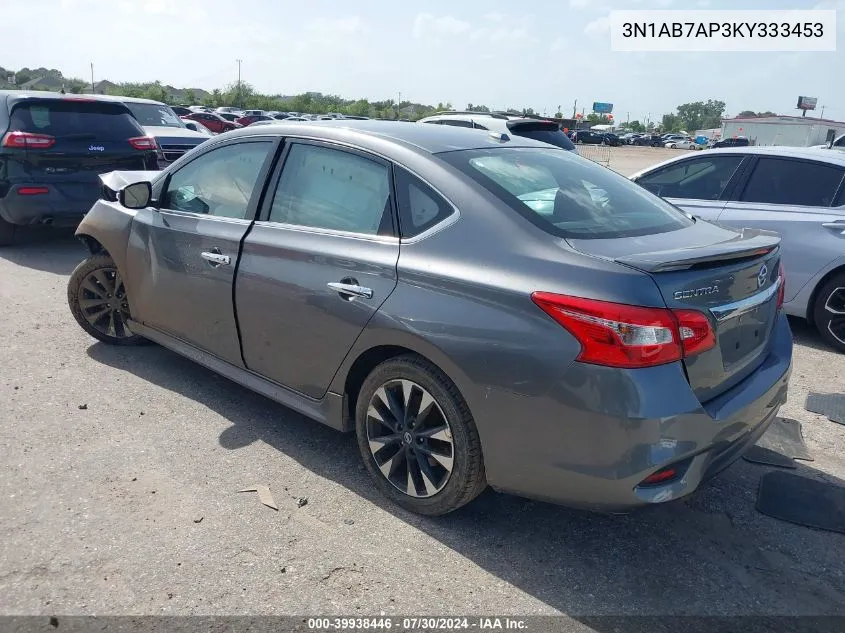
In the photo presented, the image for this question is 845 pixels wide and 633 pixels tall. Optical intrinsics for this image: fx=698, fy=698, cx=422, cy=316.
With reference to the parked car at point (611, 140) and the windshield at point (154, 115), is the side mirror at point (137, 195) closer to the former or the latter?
the windshield at point (154, 115)

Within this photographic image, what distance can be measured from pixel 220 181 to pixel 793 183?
186 inches

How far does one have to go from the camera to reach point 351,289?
3139 mm

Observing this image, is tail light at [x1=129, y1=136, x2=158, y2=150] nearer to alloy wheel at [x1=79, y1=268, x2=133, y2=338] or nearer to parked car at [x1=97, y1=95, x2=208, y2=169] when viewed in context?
parked car at [x1=97, y1=95, x2=208, y2=169]

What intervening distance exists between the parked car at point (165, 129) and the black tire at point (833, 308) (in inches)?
318

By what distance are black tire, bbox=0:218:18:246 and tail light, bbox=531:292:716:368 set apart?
7945mm

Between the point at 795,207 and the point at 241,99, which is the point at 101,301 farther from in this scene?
the point at 241,99

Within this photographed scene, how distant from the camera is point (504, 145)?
11.9 ft

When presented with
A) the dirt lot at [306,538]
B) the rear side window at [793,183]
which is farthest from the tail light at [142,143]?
the rear side window at [793,183]

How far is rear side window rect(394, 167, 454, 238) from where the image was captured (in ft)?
9.95

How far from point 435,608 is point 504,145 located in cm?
226

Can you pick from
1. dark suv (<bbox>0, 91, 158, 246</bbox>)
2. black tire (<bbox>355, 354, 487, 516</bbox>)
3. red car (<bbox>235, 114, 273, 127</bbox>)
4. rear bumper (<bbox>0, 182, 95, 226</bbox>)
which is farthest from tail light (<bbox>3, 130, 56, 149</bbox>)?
red car (<bbox>235, 114, 273, 127</bbox>)

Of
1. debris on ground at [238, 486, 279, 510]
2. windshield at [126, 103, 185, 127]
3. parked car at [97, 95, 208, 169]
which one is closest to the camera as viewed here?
debris on ground at [238, 486, 279, 510]

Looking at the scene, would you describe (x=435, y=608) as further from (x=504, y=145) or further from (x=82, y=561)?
(x=504, y=145)

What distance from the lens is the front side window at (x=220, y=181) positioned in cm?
386
